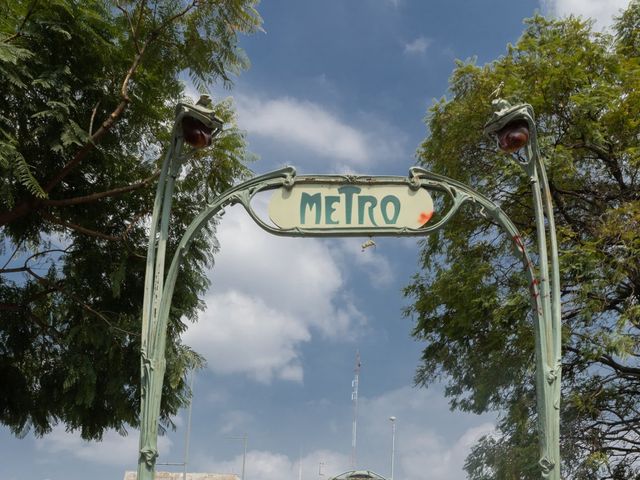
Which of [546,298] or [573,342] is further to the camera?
[573,342]

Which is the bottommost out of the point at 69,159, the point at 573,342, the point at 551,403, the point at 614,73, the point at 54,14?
the point at 551,403

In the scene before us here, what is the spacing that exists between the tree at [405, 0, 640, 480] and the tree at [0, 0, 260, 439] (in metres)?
4.82

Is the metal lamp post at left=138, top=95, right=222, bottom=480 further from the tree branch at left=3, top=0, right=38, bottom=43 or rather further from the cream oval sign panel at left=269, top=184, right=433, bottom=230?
the tree branch at left=3, top=0, right=38, bottom=43

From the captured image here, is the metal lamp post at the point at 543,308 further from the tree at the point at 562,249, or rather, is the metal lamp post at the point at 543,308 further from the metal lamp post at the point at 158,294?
the tree at the point at 562,249

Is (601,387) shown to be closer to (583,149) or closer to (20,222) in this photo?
(583,149)

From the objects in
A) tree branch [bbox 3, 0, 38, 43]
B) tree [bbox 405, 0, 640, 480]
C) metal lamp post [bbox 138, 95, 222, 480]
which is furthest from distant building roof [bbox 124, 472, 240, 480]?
metal lamp post [bbox 138, 95, 222, 480]

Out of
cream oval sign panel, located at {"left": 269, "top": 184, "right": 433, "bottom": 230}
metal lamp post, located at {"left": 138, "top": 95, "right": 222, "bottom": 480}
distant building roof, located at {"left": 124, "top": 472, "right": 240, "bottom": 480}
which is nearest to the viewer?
metal lamp post, located at {"left": 138, "top": 95, "right": 222, "bottom": 480}

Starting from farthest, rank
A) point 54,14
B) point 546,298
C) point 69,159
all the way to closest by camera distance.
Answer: point 69,159 → point 54,14 → point 546,298

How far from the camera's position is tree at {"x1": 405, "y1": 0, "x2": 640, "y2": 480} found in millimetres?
11766

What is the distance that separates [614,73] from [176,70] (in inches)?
290

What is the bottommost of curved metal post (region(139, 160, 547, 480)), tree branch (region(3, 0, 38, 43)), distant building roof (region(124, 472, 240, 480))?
distant building roof (region(124, 472, 240, 480))

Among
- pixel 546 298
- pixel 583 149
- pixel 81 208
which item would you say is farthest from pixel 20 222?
pixel 583 149

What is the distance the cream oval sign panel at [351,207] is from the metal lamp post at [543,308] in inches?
26.5

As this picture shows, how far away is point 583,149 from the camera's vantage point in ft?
43.2
